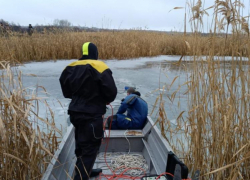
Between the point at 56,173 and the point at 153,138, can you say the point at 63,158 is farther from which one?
the point at 153,138

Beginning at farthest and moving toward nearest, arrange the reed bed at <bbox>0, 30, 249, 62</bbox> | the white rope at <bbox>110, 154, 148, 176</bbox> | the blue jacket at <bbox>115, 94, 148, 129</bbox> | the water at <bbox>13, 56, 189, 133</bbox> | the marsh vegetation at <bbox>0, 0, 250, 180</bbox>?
the reed bed at <bbox>0, 30, 249, 62</bbox>, the water at <bbox>13, 56, 189, 133</bbox>, the blue jacket at <bbox>115, 94, 148, 129</bbox>, the white rope at <bbox>110, 154, 148, 176</bbox>, the marsh vegetation at <bbox>0, 0, 250, 180</bbox>

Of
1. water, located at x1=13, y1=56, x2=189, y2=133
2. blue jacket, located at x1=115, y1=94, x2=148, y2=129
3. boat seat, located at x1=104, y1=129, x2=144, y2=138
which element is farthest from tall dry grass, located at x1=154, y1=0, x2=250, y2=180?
water, located at x1=13, y1=56, x2=189, y2=133

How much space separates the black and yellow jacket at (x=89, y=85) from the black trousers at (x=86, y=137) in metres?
0.06

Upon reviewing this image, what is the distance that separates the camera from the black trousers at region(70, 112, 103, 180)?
6.28ft

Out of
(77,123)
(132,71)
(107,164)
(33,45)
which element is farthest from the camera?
(33,45)

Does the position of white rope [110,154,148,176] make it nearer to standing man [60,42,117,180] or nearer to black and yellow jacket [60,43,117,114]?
standing man [60,42,117,180]

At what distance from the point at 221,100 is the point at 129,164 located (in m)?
1.12

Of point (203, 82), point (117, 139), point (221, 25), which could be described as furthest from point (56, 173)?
point (221, 25)

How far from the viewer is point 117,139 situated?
8.76ft

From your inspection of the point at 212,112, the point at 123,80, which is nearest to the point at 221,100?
the point at 212,112

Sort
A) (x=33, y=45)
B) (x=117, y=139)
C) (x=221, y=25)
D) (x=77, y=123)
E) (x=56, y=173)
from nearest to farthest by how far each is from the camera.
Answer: (x=221, y=25) → (x=56, y=173) → (x=77, y=123) → (x=117, y=139) → (x=33, y=45)

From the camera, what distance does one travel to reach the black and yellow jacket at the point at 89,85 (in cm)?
190

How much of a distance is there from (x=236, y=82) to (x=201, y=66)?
29 centimetres

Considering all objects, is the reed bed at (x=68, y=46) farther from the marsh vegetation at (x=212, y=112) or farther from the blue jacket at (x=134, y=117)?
the marsh vegetation at (x=212, y=112)
